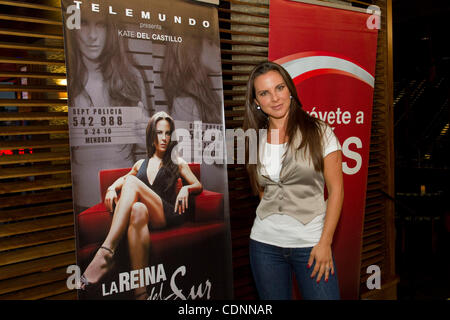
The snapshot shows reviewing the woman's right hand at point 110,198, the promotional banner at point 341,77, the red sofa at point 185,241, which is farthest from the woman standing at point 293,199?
the promotional banner at point 341,77

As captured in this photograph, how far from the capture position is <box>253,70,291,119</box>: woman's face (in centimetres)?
210

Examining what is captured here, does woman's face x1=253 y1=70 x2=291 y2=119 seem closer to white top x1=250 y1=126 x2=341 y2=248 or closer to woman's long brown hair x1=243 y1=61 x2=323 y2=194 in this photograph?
woman's long brown hair x1=243 y1=61 x2=323 y2=194

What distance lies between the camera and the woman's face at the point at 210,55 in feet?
8.41

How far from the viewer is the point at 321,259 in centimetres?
194

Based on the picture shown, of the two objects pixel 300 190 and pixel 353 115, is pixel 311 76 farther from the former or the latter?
pixel 300 190

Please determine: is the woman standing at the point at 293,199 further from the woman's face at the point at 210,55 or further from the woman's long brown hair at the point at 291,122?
the woman's face at the point at 210,55

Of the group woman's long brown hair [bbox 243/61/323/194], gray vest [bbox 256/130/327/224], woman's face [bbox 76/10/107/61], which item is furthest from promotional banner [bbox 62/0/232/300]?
gray vest [bbox 256/130/327/224]

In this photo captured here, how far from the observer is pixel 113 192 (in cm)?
223

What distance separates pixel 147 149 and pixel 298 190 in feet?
2.72

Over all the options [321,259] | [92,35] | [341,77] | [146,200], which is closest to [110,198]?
[146,200]

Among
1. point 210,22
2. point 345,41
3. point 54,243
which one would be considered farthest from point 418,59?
point 54,243

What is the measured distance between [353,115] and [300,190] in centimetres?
156

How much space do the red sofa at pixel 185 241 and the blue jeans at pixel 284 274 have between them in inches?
20.5

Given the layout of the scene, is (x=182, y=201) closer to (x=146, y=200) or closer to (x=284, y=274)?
(x=146, y=200)
